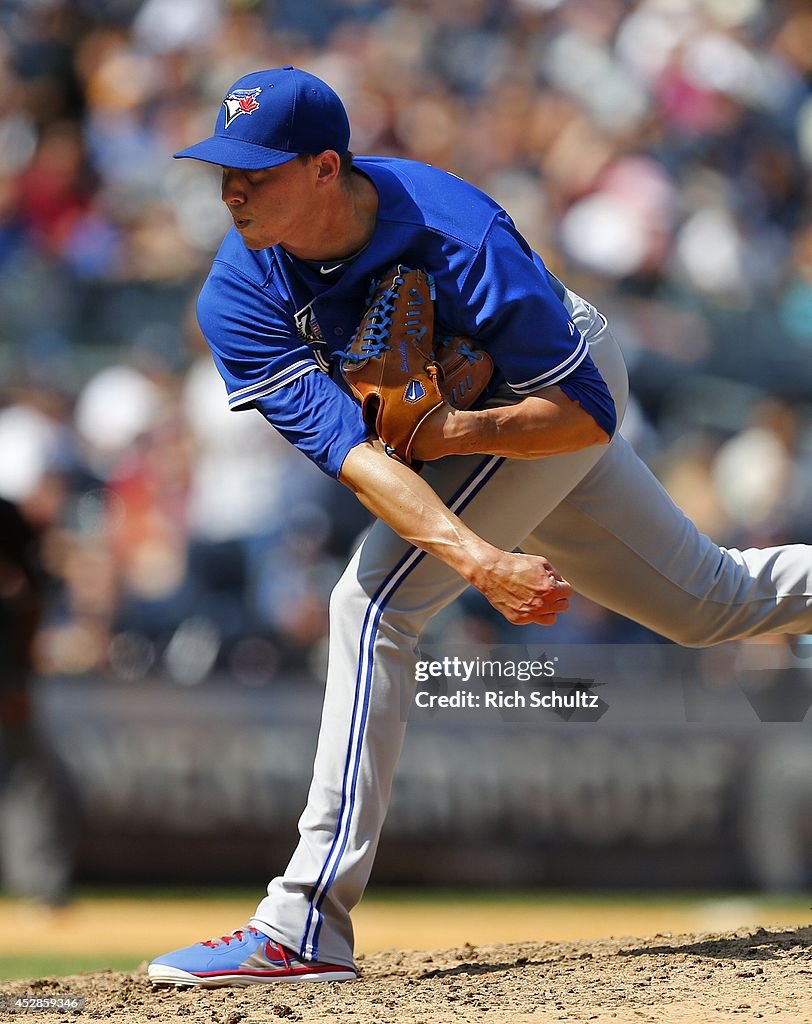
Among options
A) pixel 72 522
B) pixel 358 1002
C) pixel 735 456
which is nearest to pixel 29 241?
pixel 72 522

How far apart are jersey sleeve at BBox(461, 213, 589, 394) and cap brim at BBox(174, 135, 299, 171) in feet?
1.24

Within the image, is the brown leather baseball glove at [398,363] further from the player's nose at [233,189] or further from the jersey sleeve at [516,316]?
the player's nose at [233,189]

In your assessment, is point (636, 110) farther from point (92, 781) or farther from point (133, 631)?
point (92, 781)

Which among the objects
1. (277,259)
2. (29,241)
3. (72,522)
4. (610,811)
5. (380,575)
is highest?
(29,241)

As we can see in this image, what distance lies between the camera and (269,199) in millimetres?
2420

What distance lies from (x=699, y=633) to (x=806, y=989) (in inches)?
30.1

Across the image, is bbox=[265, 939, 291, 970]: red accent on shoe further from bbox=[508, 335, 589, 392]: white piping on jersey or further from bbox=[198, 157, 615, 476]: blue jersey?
bbox=[508, 335, 589, 392]: white piping on jersey

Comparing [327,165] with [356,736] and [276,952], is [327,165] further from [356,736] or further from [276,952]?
[276,952]

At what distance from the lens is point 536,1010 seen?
7.78ft

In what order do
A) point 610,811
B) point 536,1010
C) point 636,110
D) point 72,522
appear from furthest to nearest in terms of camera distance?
1. point 636,110
2. point 72,522
3. point 610,811
4. point 536,1010

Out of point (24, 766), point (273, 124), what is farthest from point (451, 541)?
point (24, 766)

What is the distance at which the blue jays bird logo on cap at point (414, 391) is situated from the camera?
7.99ft

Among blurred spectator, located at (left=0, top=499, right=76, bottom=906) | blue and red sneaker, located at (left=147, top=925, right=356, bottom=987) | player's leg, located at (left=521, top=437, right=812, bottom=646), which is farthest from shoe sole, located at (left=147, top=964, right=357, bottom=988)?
blurred spectator, located at (left=0, top=499, right=76, bottom=906)

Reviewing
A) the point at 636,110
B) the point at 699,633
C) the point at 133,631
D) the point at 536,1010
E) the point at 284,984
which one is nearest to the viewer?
the point at 536,1010
